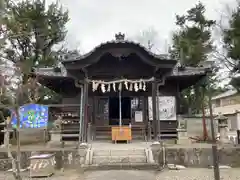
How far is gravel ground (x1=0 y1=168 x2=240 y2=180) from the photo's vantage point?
348 inches

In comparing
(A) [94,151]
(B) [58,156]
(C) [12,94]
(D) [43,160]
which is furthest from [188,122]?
(C) [12,94]

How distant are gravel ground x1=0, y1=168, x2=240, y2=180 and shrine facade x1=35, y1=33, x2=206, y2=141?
9.25 ft

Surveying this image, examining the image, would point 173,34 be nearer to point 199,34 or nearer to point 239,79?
point 199,34

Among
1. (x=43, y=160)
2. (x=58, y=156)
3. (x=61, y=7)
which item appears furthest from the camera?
(x=61, y=7)

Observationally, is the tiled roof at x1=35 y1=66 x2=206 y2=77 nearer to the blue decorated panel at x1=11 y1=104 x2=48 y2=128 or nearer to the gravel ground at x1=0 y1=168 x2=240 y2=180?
the blue decorated panel at x1=11 y1=104 x2=48 y2=128

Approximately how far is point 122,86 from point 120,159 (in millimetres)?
5332

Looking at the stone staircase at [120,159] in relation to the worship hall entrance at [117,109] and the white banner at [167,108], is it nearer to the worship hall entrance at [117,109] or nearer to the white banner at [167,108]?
the worship hall entrance at [117,109]

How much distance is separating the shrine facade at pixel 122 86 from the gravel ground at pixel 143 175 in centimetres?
282

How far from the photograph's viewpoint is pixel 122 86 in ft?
50.0

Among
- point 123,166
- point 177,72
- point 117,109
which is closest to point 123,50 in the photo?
point 177,72

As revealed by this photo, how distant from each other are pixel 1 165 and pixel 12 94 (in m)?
5.01

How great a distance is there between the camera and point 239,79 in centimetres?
2075

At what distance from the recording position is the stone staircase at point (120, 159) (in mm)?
10180

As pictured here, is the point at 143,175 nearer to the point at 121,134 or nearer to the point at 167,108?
the point at 121,134
